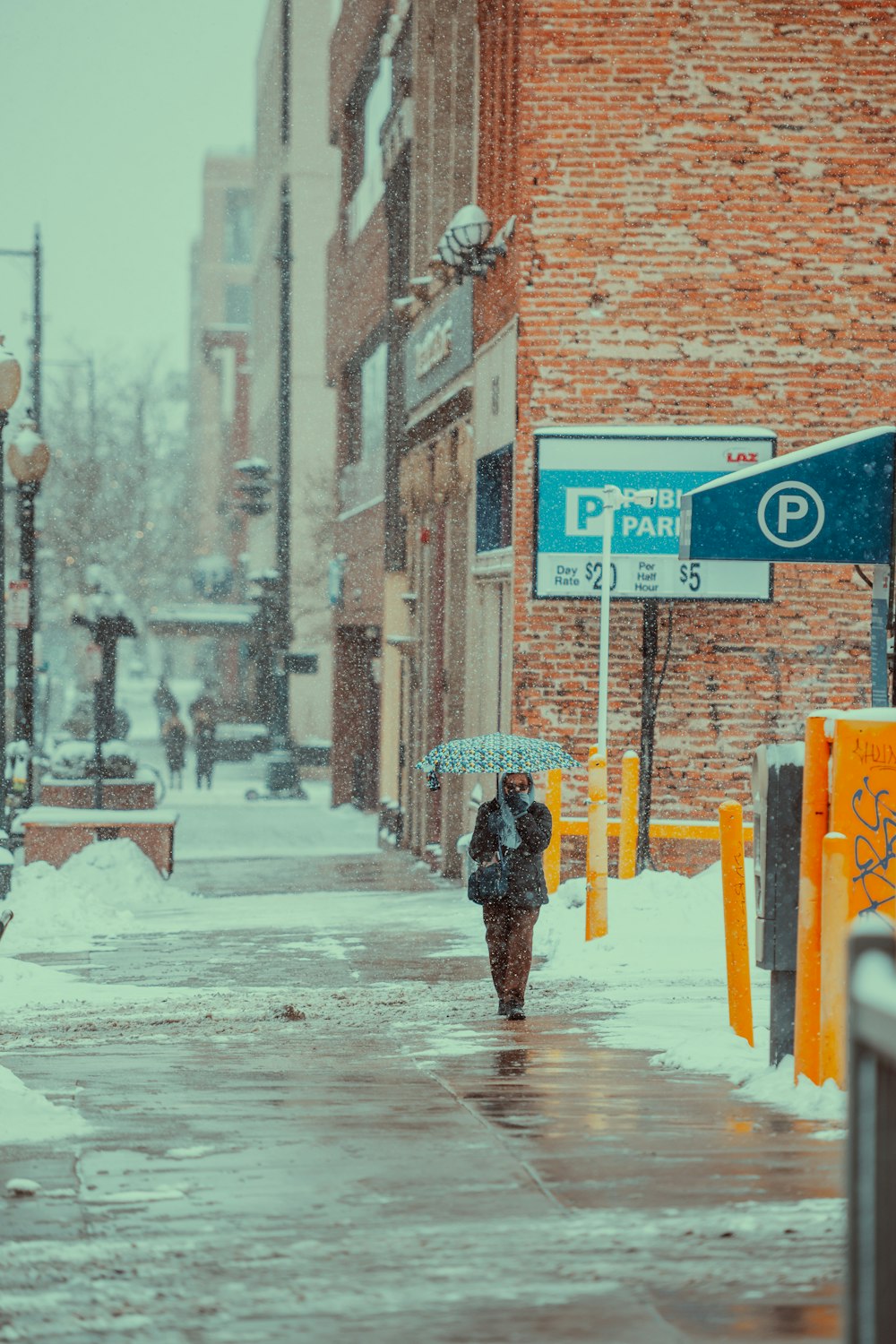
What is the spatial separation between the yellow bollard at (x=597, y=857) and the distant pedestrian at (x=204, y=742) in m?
25.5

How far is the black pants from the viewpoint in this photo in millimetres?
Answer: 10711

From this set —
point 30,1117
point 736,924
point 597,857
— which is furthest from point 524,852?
point 30,1117

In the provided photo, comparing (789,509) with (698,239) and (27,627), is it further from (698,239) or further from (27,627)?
(27,627)

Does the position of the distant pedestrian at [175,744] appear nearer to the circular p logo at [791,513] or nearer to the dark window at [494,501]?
the dark window at [494,501]

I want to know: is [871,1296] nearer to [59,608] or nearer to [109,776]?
[109,776]

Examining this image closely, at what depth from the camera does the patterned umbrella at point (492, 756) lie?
11.2m

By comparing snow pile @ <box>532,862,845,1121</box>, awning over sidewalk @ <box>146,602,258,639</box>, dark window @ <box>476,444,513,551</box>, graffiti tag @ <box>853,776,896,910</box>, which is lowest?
snow pile @ <box>532,862,845,1121</box>

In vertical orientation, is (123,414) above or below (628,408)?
above

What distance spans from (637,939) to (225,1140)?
6.31 metres

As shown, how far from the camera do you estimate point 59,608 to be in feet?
253

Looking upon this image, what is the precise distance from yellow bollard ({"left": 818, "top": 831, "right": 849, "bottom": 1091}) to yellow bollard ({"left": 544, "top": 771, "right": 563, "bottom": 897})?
307 inches

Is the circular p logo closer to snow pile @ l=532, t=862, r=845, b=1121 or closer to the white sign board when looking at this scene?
snow pile @ l=532, t=862, r=845, b=1121

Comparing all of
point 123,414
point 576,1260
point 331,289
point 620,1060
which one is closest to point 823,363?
point 620,1060

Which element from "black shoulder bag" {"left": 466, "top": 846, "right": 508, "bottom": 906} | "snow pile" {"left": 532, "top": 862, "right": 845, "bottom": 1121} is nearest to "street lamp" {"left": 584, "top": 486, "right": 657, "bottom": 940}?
"snow pile" {"left": 532, "top": 862, "right": 845, "bottom": 1121}
